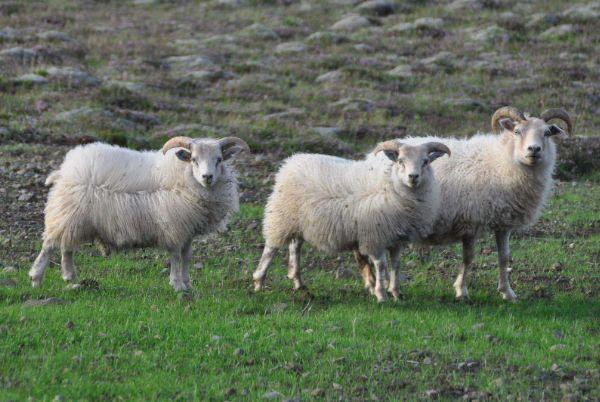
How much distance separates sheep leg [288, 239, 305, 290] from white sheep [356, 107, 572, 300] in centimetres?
84

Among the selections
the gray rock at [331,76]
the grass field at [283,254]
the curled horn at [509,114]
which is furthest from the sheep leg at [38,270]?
the gray rock at [331,76]

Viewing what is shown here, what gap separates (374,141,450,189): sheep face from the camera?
11484 mm

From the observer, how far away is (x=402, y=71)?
30.9m

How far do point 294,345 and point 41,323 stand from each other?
2.65m

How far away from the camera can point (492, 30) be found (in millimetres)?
36250

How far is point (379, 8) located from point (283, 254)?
2899 cm

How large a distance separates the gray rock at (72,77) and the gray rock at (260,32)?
11.0 meters

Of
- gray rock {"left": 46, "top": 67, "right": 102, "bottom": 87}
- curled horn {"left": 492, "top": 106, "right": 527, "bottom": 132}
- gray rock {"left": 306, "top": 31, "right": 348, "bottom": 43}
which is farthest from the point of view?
gray rock {"left": 306, "top": 31, "right": 348, "bottom": 43}

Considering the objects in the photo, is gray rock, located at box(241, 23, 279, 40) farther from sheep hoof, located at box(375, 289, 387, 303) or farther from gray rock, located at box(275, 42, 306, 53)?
sheep hoof, located at box(375, 289, 387, 303)

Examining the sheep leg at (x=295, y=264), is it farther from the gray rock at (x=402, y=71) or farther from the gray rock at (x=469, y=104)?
the gray rock at (x=402, y=71)

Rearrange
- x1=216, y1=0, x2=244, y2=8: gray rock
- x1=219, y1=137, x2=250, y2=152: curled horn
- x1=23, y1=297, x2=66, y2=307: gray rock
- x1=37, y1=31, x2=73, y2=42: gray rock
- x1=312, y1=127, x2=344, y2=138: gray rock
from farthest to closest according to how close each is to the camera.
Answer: x1=216, y1=0, x2=244, y2=8: gray rock
x1=37, y1=31, x2=73, y2=42: gray rock
x1=312, y1=127, x2=344, y2=138: gray rock
x1=219, y1=137, x2=250, y2=152: curled horn
x1=23, y1=297, x2=66, y2=307: gray rock

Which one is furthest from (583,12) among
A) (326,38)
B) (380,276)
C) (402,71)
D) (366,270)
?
(380,276)

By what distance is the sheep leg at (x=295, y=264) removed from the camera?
1238 centimetres

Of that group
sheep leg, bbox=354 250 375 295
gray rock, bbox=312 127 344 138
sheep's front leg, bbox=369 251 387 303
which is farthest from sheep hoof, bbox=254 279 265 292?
gray rock, bbox=312 127 344 138
